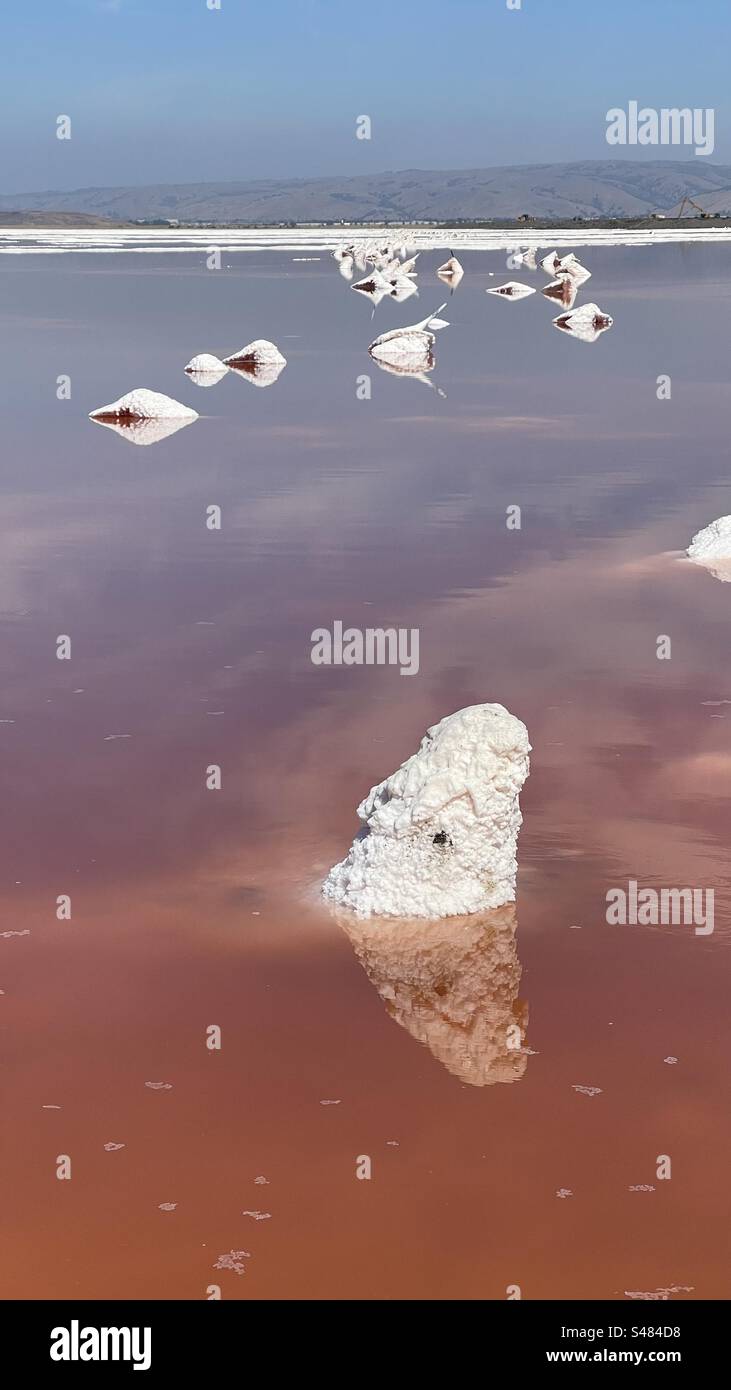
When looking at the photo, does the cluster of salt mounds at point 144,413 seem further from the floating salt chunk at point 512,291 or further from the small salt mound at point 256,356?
the floating salt chunk at point 512,291

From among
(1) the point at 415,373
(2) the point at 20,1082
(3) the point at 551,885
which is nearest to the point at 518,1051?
(3) the point at 551,885

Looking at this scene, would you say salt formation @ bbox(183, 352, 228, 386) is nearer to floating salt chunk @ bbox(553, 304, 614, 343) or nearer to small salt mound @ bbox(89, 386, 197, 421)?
small salt mound @ bbox(89, 386, 197, 421)

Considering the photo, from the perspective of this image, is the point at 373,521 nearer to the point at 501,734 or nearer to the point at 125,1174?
the point at 501,734

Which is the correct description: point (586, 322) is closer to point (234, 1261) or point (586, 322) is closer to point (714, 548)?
point (714, 548)

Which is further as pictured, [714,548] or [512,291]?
[512,291]

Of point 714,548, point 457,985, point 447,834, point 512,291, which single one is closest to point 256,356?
point 714,548

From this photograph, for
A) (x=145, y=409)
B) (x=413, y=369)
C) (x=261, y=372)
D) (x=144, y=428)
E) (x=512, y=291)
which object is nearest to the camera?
(x=144, y=428)

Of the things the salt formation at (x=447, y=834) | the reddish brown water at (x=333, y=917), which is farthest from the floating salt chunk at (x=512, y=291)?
the salt formation at (x=447, y=834)
